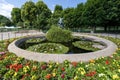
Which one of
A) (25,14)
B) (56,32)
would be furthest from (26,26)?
(56,32)

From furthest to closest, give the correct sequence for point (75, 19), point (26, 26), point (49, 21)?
1. point (26, 26)
2. point (75, 19)
3. point (49, 21)

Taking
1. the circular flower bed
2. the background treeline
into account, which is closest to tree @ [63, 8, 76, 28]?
the background treeline

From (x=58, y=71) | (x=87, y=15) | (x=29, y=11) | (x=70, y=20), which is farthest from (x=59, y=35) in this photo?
(x=29, y=11)

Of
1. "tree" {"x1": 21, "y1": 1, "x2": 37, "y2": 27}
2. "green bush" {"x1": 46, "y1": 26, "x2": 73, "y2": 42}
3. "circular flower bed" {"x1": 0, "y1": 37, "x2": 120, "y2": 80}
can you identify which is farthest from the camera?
"tree" {"x1": 21, "y1": 1, "x2": 37, "y2": 27}

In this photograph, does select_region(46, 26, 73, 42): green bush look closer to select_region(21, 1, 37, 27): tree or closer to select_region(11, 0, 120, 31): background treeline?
select_region(11, 0, 120, 31): background treeline

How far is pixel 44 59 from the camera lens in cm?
805

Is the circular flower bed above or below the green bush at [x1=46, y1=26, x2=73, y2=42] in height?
below

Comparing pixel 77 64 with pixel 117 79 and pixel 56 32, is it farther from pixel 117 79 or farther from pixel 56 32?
pixel 56 32

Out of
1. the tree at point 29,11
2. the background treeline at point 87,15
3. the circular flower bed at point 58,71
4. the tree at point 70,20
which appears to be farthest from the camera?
the tree at point 29,11

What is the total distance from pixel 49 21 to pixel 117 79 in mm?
28494

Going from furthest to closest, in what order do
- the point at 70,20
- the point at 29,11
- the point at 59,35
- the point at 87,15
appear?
the point at 29,11
the point at 70,20
the point at 87,15
the point at 59,35

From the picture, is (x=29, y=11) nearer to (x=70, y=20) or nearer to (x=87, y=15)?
(x=70, y=20)


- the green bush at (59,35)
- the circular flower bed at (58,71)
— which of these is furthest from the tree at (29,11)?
the circular flower bed at (58,71)

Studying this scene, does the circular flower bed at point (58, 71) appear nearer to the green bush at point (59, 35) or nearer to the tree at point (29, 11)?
the green bush at point (59, 35)
